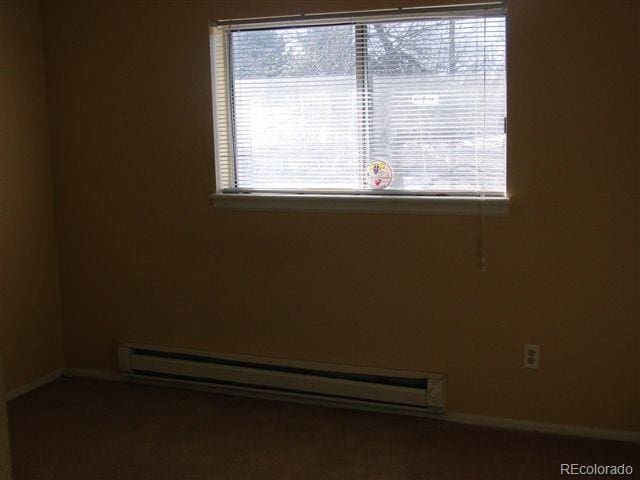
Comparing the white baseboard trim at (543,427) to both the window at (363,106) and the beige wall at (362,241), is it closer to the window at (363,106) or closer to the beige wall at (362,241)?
the beige wall at (362,241)

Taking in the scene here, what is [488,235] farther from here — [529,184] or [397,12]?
[397,12]

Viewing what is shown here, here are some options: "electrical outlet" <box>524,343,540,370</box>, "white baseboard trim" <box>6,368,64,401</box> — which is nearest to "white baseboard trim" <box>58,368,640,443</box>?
"electrical outlet" <box>524,343,540,370</box>

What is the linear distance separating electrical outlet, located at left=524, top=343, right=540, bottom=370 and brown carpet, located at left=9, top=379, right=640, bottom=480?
305 millimetres

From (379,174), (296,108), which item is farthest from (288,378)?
(296,108)

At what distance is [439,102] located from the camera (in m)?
3.41

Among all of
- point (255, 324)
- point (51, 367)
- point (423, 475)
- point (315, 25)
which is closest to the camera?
point (423, 475)

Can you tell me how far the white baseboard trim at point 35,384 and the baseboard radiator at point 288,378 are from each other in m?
0.43

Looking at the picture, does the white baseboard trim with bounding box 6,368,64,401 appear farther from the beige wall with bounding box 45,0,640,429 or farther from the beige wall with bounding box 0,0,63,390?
the beige wall with bounding box 45,0,640,429

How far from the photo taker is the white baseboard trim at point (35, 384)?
395cm

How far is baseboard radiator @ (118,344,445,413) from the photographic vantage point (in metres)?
3.55

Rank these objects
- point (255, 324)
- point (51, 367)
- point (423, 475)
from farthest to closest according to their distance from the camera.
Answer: point (51, 367) < point (255, 324) < point (423, 475)

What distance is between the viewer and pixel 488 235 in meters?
3.37

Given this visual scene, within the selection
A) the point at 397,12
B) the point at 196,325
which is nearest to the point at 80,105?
the point at 196,325

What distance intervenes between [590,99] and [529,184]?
42 cm
